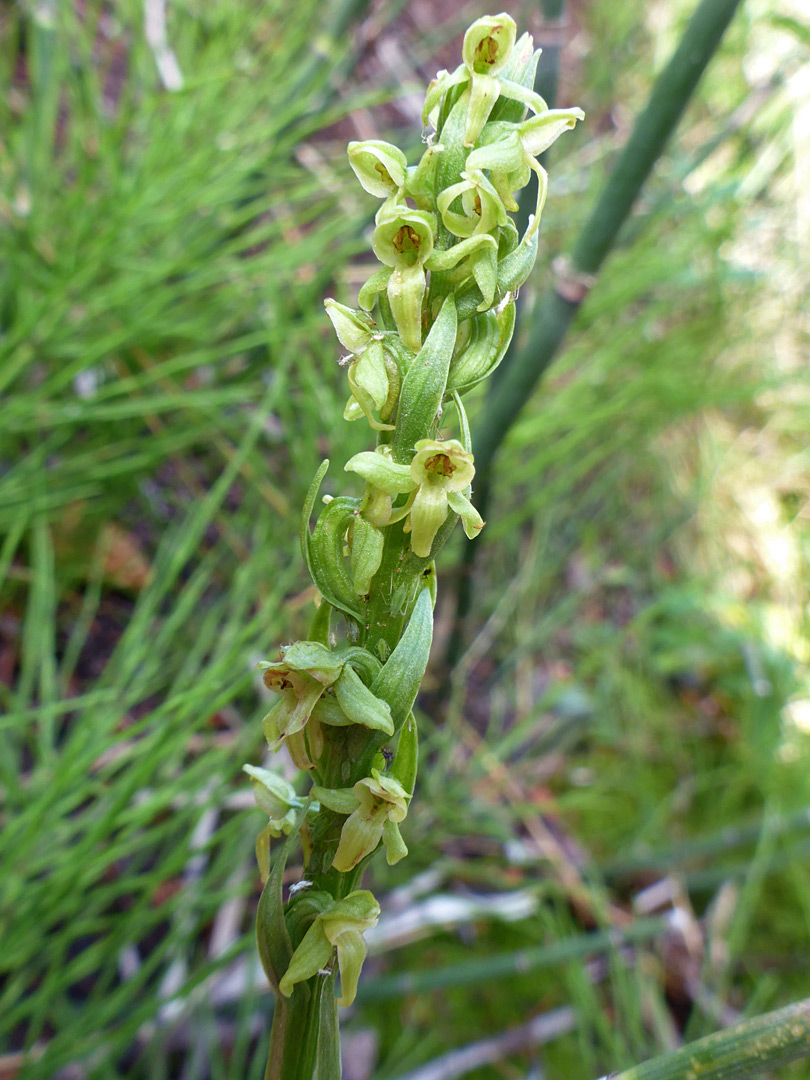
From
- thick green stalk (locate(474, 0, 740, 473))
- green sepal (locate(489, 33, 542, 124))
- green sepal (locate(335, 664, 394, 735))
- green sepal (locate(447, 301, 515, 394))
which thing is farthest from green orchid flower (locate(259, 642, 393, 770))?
thick green stalk (locate(474, 0, 740, 473))

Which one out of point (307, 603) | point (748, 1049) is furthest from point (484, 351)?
point (307, 603)

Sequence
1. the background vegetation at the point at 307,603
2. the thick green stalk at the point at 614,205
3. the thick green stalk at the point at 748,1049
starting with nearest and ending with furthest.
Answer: the thick green stalk at the point at 748,1049
the thick green stalk at the point at 614,205
the background vegetation at the point at 307,603

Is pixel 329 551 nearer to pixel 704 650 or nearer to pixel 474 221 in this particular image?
pixel 474 221

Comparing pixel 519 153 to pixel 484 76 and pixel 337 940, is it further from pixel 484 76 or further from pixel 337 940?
pixel 337 940

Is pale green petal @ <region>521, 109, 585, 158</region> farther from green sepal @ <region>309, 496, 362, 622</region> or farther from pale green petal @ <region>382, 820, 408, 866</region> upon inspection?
pale green petal @ <region>382, 820, 408, 866</region>

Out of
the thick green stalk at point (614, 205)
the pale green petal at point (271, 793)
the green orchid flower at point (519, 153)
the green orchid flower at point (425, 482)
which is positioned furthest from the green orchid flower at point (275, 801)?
the thick green stalk at point (614, 205)

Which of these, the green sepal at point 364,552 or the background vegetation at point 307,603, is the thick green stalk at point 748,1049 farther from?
the background vegetation at point 307,603
